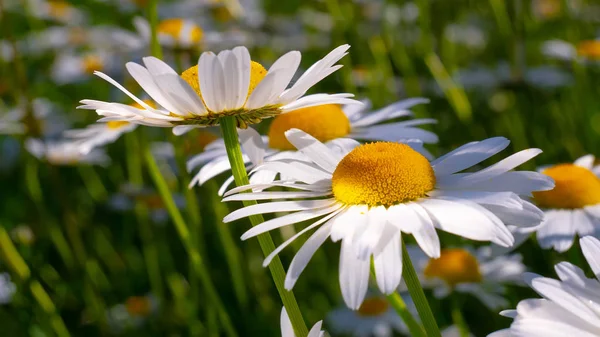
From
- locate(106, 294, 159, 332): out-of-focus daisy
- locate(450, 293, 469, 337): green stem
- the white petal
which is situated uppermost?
the white petal

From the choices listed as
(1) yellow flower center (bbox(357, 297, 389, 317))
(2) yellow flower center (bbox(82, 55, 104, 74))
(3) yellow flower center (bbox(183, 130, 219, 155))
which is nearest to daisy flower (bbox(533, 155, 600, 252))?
(1) yellow flower center (bbox(357, 297, 389, 317))

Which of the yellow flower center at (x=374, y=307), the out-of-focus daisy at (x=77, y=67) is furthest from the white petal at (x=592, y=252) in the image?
the out-of-focus daisy at (x=77, y=67)

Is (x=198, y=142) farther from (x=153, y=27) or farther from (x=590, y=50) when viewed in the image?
(x=590, y=50)

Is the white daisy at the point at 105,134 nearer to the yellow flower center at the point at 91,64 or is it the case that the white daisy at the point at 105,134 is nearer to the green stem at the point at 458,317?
the green stem at the point at 458,317

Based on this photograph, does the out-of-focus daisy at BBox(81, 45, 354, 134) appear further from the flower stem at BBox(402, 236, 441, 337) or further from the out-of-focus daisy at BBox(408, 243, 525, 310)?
the out-of-focus daisy at BBox(408, 243, 525, 310)

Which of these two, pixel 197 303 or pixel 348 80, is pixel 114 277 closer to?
pixel 197 303

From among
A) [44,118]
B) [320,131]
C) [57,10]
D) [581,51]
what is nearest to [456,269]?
[320,131]

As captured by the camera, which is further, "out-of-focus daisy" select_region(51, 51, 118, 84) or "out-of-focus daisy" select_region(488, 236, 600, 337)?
"out-of-focus daisy" select_region(51, 51, 118, 84)
